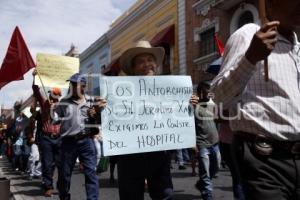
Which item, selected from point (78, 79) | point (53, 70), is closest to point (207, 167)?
point (78, 79)

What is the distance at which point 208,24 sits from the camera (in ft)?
55.9

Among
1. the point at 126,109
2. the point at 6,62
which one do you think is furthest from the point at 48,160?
the point at 126,109

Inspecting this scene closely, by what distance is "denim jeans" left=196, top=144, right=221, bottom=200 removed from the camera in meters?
5.84

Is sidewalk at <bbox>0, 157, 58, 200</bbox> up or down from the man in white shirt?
down

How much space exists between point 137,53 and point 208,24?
1359cm

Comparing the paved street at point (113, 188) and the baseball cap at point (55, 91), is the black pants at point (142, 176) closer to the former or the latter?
the paved street at point (113, 188)

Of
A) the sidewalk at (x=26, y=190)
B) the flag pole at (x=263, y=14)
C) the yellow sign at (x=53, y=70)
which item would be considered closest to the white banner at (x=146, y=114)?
the flag pole at (x=263, y=14)

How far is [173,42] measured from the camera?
1984 centimetres

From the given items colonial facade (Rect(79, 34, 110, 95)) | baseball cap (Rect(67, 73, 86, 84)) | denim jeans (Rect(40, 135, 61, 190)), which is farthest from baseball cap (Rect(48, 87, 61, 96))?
colonial facade (Rect(79, 34, 110, 95))

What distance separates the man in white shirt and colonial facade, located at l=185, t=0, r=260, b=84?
40.8ft

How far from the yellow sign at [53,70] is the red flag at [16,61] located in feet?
0.87

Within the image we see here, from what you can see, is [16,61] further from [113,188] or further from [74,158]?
[113,188]

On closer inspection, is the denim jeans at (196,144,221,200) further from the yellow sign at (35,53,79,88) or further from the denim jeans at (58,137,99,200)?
the yellow sign at (35,53,79,88)

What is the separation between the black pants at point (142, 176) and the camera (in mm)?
3480
